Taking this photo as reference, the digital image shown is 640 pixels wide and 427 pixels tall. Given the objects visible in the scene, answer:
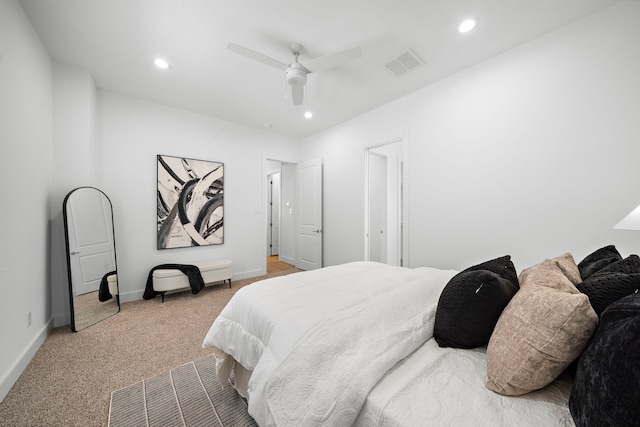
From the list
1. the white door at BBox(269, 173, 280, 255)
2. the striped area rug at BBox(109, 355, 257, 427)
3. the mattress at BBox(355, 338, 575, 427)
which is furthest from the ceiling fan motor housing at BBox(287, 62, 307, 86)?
the white door at BBox(269, 173, 280, 255)

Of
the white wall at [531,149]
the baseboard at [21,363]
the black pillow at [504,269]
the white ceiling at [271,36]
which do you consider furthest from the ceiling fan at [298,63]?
the baseboard at [21,363]

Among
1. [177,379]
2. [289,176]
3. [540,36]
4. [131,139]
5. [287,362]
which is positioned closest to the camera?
[287,362]

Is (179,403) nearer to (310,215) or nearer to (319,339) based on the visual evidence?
(319,339)

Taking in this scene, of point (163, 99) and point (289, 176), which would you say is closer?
point (163, 99)

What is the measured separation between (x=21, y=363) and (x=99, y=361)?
48 cm

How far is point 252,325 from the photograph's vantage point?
4.54 ft

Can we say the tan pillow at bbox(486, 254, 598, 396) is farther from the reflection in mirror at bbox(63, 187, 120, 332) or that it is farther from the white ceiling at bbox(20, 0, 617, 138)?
the reflection in mirror at bbox(63, 187, 120, 332)

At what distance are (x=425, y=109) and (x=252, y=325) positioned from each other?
3.05 metres

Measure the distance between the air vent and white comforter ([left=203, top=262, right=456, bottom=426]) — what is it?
84.8 inches

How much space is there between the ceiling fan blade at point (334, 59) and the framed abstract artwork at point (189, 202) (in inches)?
98.3

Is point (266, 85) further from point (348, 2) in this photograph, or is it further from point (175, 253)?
point (175, 253)

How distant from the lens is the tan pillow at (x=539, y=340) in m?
0.73

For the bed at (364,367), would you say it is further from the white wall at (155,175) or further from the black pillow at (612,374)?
the white wall at (155,175)

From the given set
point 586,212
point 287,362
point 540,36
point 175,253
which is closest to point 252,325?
point 287,362
